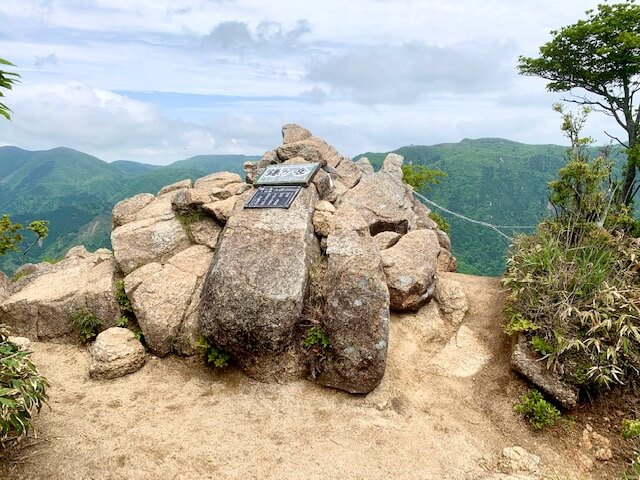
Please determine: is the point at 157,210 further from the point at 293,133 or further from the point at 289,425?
the point at 289,425

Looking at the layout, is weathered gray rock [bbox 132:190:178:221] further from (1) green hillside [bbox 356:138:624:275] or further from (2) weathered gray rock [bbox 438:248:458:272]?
(1) green hillside [bbox 356:138:624:275]

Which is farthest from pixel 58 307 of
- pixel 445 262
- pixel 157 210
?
pixel 445 262

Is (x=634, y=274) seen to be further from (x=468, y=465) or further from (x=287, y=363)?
(x=287, y=363)

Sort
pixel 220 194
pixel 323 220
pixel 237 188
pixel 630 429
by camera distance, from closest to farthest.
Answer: pixel 630 429
pixel 323 220
pixel 220 194
pixel 237 188

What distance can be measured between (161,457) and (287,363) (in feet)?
9.33

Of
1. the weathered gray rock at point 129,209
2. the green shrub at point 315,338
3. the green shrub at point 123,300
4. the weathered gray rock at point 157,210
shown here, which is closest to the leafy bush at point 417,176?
the weathered gray rock at point 157,210

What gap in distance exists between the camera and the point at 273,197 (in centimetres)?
1078

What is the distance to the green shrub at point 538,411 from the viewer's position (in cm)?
778

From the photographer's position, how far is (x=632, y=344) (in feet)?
26.4

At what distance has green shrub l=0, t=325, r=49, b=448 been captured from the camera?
600 cm

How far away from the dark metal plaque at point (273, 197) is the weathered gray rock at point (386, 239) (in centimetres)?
259

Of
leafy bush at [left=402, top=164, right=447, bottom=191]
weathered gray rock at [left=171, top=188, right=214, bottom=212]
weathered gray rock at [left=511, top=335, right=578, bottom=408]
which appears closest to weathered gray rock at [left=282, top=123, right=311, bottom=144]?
weathered gray rock at [left=171, top=188, right=214, bottom=212]

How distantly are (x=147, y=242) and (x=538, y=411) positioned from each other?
9.85 m

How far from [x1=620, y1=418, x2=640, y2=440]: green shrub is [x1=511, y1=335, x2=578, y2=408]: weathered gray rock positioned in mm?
804
